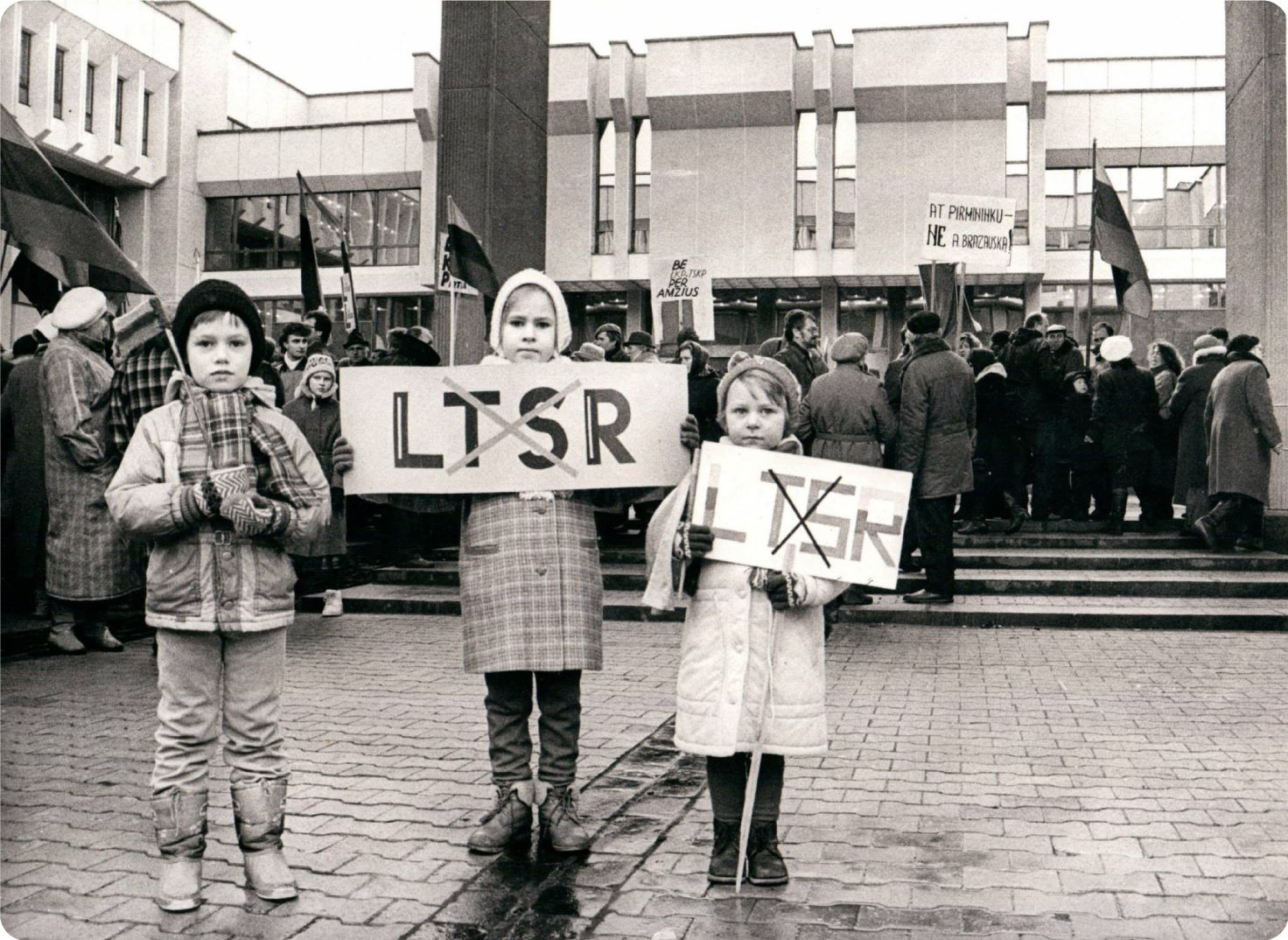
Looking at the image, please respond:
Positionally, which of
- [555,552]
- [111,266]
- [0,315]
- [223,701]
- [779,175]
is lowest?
[223,701]

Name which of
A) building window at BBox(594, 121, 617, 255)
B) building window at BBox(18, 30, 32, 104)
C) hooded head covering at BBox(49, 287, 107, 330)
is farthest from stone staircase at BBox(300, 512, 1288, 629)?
building window at BBox(18, 30, 32, 104)

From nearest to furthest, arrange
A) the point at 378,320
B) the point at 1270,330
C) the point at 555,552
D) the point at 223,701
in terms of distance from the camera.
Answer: the point at 223,701 → the point at 555,552 → the point at 1270,330 → the point at 378,320

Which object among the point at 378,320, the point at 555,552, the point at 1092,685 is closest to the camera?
the point at 555,552

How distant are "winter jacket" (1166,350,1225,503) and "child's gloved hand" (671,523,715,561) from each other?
9.99 m

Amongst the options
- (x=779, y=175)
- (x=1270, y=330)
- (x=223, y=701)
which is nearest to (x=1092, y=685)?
(x=223, y=701)

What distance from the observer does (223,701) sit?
4184 mm

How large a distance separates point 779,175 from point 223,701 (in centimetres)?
2947

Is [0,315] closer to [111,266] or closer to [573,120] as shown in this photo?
[573,120]

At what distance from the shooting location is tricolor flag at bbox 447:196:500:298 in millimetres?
10938

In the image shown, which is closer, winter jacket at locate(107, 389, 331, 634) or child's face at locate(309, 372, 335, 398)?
winter jacket at locate(107, 389, 331, 634)

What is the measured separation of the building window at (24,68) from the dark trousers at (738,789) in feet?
111

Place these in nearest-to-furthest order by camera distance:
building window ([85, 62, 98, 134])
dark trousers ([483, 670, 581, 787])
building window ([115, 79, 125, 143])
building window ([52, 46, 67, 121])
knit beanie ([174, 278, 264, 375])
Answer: knit beanie ([174, 278, 264, 375]) → dark trousers ([483, 670, 581, 787]) → building window ([52, 46, 67, 121]) → building window ([85, 62, 98, 134]) → building window ([115, 79, 125, 143])

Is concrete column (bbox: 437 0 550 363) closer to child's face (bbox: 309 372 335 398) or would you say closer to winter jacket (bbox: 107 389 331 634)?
child's face (bbox: 309 372 335 398)

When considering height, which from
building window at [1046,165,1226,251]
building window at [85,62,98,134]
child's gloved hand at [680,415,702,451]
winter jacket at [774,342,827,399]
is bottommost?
child's gloved hand at [680,415,702,451]
